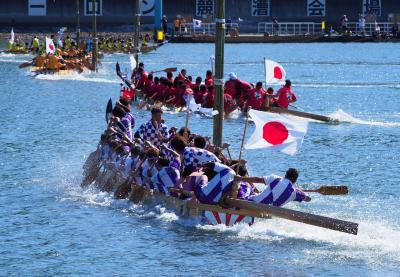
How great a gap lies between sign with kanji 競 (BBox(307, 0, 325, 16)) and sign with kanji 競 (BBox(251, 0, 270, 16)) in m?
4.77

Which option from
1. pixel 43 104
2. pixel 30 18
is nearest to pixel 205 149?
pixel 43 104

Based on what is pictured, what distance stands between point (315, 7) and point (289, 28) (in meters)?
4.69

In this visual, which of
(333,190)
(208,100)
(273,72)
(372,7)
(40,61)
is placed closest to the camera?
(333,190)

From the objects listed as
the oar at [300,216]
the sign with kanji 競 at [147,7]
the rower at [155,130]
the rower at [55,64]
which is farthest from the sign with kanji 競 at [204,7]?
the oar at [300,216]

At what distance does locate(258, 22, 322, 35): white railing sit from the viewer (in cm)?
12394

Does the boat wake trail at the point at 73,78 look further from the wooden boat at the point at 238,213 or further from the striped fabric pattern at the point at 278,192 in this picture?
the striped fabric pattern at the point at 278,192

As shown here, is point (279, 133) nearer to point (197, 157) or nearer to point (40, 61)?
point (197, 157)

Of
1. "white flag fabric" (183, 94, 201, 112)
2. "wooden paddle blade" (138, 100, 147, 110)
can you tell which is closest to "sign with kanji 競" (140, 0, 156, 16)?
"wooden paddle blade" (138, 100, 147, 110)

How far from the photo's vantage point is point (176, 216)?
23.1m

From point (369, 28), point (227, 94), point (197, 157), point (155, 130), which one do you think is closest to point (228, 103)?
point (227, 94)

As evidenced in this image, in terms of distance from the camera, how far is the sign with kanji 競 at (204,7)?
123m

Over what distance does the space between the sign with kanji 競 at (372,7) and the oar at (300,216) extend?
103914 millimetres

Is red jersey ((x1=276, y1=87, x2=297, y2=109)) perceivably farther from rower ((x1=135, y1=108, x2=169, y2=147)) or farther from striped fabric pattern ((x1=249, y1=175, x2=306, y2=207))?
striped fabric pattern ((x1=249, y1=175, x2=306, y2=207))

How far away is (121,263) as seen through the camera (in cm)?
Answer: 2048
